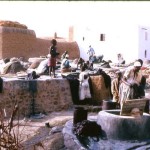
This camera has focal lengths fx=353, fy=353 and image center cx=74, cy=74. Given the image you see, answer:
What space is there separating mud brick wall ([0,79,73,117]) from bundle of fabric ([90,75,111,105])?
37.0 inches

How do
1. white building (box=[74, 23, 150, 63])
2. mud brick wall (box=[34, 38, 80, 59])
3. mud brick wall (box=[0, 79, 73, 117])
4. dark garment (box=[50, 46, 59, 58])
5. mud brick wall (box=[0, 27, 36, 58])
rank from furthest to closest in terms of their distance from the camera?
1. white building (box=[74, 23, 150, 63])
2. mud brick wall (box=[34, 38, 80, 59])
3. mud brick wall (box=[0, 27, 36, 58])
4. dark garment (box=[50, 46, 59, 58])
5. mud brick wall (box=[0, 79, 73, 117])

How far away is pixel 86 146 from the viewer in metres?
6.94

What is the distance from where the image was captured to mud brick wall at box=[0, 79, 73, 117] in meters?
11.1

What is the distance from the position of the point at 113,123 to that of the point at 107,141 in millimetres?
387

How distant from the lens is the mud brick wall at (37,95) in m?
11.1

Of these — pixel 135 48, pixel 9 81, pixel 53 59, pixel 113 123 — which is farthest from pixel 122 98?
pixel 135 48

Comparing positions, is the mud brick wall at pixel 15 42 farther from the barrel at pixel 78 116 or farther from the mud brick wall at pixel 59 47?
the barrel at pixel 78 116

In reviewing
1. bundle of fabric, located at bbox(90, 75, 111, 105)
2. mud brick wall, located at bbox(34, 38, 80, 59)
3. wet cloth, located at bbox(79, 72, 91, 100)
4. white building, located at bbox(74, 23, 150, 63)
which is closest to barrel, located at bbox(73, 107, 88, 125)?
wet cloth, located at bbox(79, 72, 91, 100)

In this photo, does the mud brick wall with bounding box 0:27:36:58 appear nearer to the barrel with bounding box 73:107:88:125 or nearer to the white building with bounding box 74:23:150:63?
the white building with bounding box 74:23:150:63

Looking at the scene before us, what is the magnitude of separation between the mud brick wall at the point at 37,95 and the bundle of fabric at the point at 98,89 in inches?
37.0

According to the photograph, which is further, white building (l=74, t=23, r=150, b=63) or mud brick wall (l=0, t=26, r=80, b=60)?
white building (l=74, t=23, r=150, b=63)

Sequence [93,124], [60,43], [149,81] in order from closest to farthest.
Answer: [93,124] → [149,81] → [60,43]

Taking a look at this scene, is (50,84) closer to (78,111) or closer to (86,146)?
(78,111)

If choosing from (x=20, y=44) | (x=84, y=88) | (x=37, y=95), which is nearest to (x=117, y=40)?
(x=20, y=44)
